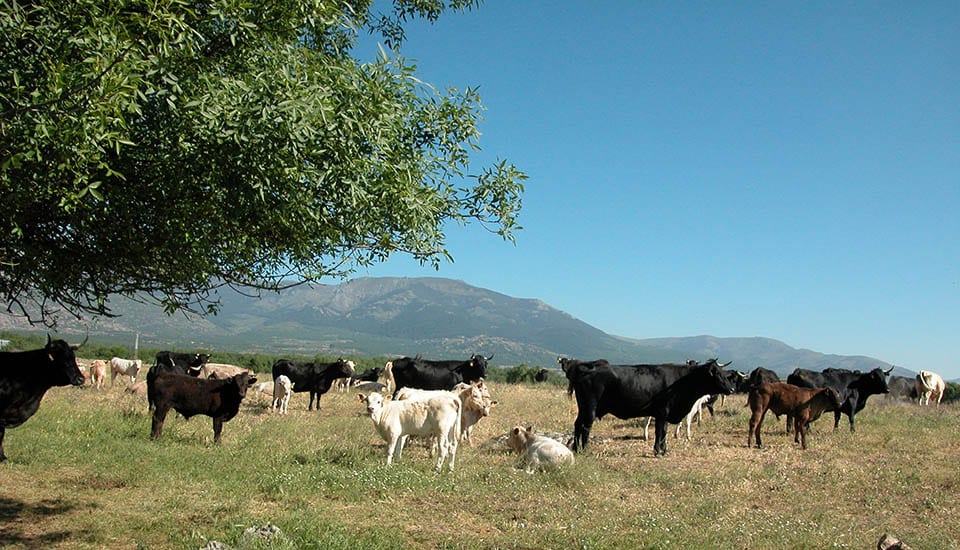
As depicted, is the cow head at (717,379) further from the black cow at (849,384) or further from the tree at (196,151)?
the tree at (196,151)

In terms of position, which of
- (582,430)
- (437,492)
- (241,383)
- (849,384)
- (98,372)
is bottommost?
(437,492)

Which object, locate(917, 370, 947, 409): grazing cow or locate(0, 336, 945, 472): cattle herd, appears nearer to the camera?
locate(0, 336, 945, 472): cattle herd

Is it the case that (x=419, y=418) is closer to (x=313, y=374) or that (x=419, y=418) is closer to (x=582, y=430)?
(x=582, y=430)

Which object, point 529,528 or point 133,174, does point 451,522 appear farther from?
point 133,174

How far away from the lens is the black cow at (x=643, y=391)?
16.2 metres

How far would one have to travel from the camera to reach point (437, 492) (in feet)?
35.6

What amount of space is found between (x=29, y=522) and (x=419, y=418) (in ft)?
20.4

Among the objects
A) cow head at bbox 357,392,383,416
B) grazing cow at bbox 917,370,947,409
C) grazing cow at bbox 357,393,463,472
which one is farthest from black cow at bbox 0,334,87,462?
grazing cow at bbox 917,370,947,409

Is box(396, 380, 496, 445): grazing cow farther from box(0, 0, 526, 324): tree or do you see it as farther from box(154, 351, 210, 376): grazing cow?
box(154, 351, 210, 376): grazing cow

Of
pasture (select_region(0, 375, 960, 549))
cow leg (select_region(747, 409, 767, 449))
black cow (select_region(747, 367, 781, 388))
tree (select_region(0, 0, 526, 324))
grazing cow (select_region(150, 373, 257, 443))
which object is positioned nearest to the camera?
tree (select_region(0, 0, 526, 324))

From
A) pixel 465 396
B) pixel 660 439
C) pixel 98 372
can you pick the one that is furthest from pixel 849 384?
pixel 98 372

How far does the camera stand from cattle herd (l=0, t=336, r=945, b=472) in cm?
1192

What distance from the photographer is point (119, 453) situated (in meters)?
12.8

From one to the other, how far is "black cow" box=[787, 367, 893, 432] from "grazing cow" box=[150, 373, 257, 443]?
1392cm
